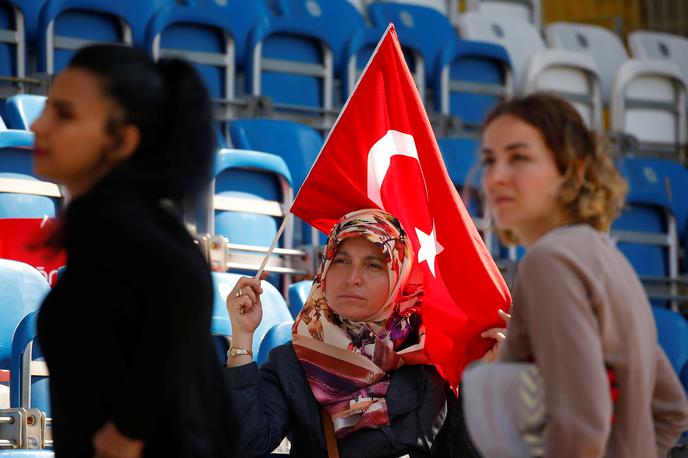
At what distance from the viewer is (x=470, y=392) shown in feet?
5.53

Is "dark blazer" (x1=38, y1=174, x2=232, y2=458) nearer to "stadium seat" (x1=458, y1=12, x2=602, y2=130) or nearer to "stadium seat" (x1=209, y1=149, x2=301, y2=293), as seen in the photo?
"stadium seat" (x1=209, y1=149, x2=301, y2=293)

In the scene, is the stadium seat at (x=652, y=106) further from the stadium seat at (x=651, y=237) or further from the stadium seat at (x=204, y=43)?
the stadium seat at (x=204, y=43)

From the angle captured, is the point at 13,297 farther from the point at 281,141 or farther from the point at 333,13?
the point at 333,13

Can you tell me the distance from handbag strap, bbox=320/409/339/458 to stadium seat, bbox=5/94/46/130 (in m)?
1.64

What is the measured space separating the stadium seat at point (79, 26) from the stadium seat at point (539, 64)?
2.08 meters

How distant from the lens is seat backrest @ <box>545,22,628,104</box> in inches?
265

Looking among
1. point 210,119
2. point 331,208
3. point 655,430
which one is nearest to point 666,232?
point 331,208

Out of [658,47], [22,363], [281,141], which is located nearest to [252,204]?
[281,141]

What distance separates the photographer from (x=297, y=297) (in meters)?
3.44

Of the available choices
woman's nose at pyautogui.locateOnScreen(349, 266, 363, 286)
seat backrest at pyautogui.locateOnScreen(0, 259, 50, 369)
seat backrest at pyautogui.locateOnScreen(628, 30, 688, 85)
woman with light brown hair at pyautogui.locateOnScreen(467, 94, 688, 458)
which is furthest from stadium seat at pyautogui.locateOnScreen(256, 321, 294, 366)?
seat backrest at pyautogui.locateOnScreen(628, 30, 688, 85)

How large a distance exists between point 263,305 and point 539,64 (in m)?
3.11

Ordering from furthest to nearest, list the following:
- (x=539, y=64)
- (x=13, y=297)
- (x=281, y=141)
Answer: (x=539, y=64) < (x=281, y=141) < (x=13, y=297)

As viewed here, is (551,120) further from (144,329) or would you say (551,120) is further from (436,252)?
(436,252)

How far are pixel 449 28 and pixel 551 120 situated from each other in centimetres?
436
